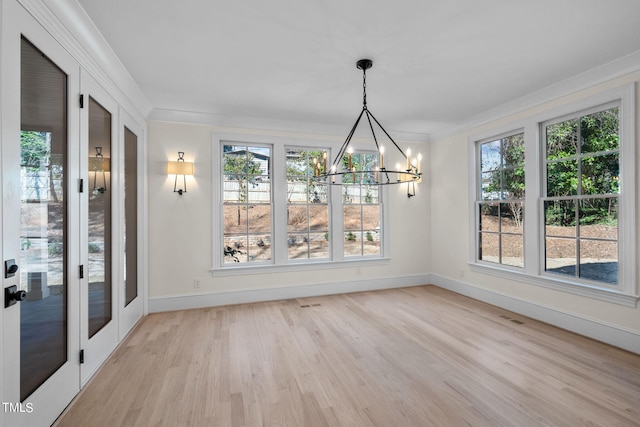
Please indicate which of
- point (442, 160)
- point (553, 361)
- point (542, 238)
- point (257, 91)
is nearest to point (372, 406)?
point (553, 361)

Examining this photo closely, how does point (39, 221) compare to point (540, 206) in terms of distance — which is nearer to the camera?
point (39, 221)

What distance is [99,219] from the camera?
2.69 m

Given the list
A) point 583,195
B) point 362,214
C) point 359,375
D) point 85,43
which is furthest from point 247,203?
point 583,195

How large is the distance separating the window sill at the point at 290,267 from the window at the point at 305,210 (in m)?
0.15

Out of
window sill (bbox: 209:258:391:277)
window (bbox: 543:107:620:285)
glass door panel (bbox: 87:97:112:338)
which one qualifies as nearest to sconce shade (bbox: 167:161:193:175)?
glass door panel (bbox: 87:97:112:338)

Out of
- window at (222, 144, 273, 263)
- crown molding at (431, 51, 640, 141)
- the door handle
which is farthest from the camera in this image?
window at (222, 144, 273, 263)

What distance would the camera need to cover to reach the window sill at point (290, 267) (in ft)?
14.4

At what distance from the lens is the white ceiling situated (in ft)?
7.04

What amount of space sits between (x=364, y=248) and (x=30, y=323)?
423 centimetres

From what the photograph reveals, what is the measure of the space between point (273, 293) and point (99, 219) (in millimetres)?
2575

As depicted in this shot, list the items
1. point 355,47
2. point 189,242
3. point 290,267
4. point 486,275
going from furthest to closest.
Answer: point 290,267, point 486,275, point 189,242, point 355,47

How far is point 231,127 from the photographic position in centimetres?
444

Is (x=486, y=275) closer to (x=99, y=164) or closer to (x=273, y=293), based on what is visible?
(x=273, y=293)

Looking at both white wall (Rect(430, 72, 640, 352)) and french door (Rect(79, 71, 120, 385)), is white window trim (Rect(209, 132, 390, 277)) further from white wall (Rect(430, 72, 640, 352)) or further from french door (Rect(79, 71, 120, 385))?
french door (Rect(79, 71, 120, 385))
